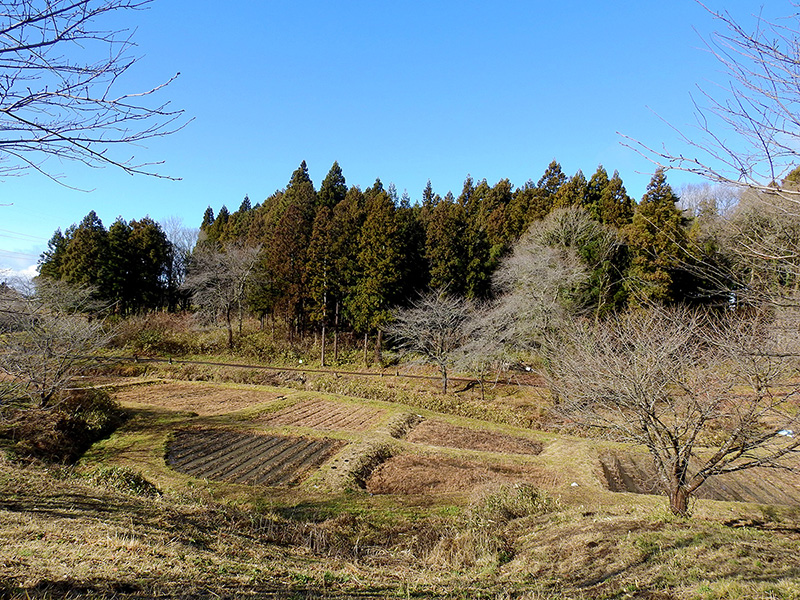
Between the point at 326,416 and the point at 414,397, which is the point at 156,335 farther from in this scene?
the point at 414,397

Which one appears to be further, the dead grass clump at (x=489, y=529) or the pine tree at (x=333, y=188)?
the pine tree at (x=333, y=188)

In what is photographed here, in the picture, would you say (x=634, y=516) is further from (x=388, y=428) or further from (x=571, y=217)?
(x=571, y=217)

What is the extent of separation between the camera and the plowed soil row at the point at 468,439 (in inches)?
491

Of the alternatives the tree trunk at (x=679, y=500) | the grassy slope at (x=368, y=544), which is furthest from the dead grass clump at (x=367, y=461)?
the tree trunk at (x=679, y=500)

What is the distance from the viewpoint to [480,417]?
1600 centimetres

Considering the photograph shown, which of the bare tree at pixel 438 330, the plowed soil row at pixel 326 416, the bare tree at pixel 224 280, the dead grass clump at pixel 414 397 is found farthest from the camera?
the bare tree at pixel 224 280

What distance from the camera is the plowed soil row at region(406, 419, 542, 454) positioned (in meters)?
12.5

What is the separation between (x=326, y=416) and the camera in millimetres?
15305

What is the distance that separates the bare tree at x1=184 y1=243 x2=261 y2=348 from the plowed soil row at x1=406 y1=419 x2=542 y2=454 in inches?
663

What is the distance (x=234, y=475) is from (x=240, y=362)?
14.9 metres

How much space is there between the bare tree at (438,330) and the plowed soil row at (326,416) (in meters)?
4.63

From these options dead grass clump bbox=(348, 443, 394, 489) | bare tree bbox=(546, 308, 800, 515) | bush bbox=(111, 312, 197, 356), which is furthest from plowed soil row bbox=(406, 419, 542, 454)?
bush bbox=(111, 312, 197, 356)

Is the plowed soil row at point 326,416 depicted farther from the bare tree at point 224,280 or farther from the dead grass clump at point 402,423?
the bare tree at point 224,280

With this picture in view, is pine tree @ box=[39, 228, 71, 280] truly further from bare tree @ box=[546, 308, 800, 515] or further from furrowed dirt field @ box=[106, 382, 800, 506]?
bare tree @ box=[546, 308, 800, 515]
